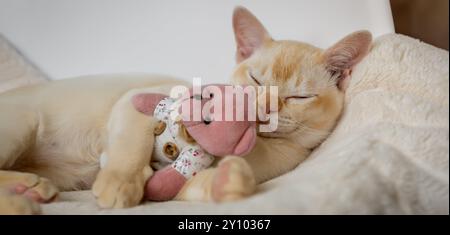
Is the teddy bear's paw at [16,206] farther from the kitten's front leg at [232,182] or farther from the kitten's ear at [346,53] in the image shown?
the kitten's ear at [346,53]

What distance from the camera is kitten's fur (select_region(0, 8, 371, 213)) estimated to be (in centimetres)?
76

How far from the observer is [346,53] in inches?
36.4

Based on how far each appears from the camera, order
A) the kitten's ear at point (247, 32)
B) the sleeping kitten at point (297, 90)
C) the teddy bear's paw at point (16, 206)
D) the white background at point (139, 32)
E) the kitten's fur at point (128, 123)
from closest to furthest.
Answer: the teddy bear's paw at point (16, 206)
the kitten's fur at point (128, 123)
the sleeping kitten at point (297, 90)
the kitten's ear at point (247, 32)
the white background at point (139, 32)

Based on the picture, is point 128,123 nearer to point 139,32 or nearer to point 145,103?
point 145,103

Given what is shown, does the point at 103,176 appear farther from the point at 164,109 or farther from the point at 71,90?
the point at 71,90

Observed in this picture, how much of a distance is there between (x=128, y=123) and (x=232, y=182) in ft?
1.23

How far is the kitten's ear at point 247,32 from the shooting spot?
0.99 m

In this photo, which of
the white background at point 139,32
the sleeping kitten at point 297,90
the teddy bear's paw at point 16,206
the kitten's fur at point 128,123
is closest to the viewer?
the teddy bear's paw at point 16,206

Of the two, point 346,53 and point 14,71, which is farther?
point 14,71

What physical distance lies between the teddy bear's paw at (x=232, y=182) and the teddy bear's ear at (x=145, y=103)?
12.5 inches

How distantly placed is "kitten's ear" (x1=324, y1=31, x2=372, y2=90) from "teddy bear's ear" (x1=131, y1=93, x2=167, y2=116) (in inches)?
16.7

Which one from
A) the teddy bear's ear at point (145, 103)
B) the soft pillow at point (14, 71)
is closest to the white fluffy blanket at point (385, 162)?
the teddy bear's ear at point (145, 103)

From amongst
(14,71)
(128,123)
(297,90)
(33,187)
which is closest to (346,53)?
(297,90)
